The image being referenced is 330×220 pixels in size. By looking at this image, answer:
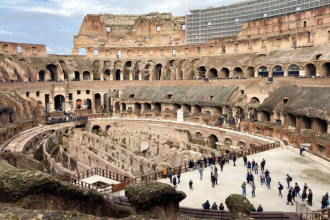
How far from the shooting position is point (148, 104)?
46.6 meters

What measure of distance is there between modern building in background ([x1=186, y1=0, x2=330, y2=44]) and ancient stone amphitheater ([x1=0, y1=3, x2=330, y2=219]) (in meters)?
2.46

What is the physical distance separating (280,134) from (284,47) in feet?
67.4

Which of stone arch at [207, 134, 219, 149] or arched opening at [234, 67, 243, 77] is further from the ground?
arched opening at [234, 67, 243, 77]

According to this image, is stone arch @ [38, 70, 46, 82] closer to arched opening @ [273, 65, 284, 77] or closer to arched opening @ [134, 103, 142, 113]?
arched opening @ [134, 103, 142, 113]

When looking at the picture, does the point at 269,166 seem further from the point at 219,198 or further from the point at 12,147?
the point at 12,147

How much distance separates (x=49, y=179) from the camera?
6.48 metres

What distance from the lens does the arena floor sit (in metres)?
14.6

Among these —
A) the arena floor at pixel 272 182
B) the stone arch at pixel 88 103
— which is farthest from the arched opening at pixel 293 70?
the stone arch at pixel 88 103

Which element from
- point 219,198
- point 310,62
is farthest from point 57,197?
point 310,62

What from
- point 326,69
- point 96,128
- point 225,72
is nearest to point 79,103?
point 96,128

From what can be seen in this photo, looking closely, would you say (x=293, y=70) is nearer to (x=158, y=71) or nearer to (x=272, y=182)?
(x=158, y=71)

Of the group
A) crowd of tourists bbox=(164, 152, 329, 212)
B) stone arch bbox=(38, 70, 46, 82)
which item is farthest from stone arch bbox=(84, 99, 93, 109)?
crowd of tourists bbox=(164, 152, 329, 212)

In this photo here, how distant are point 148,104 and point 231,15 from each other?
23467 millimetres

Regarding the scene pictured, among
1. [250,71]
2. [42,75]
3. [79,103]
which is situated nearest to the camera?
[250,71]
